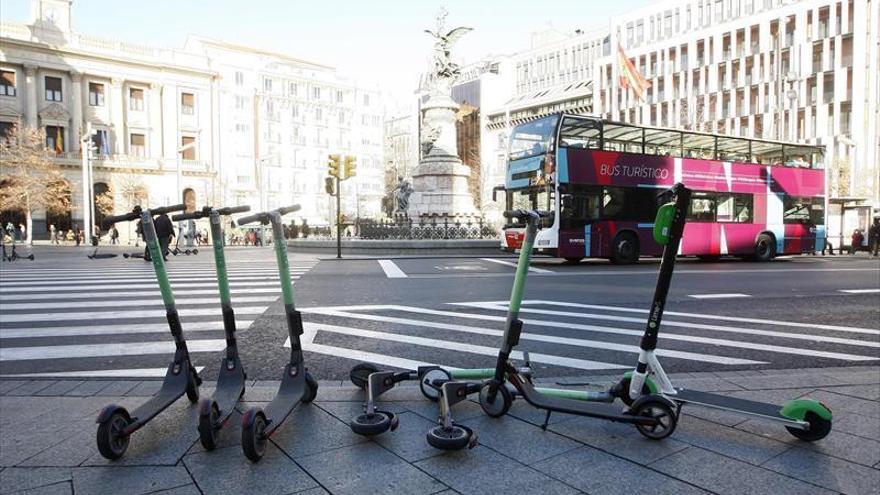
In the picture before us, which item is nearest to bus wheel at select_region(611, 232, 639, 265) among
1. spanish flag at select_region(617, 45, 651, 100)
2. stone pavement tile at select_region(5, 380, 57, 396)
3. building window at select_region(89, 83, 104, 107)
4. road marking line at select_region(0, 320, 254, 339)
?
road marking line at select_region(0, 320, 254, 339)

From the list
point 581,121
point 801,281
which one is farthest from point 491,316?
point 581,121

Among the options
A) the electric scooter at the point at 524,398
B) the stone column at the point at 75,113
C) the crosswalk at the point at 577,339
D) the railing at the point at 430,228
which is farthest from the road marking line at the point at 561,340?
the stone column at the point at 75,113

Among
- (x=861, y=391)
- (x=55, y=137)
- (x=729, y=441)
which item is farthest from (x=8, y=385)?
(x=55, y=137)

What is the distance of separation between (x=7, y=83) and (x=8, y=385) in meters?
66.2

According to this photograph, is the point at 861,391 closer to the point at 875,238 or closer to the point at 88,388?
the point at 88,388

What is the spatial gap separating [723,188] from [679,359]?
16.6m

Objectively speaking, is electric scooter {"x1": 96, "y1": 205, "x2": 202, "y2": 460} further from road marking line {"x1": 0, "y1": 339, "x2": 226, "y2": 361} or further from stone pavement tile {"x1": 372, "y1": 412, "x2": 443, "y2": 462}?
road marking line {"x1": 0, "y1": 339, "x2": 226, "y2": 361}

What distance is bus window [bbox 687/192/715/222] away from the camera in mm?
19531

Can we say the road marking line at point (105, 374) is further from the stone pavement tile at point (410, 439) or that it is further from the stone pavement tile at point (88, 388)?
the stone pavement tile at point (410, 439)

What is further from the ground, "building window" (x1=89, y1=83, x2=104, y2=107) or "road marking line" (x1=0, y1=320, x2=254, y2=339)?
"building window" (x1=89, y1=83, x2=104, y2=107)

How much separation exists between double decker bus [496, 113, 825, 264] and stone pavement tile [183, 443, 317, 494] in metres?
14.0

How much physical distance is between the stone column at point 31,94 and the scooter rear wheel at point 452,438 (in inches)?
2660

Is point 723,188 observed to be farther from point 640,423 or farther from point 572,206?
point 640,423

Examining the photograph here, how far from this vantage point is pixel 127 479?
2.78 metres
